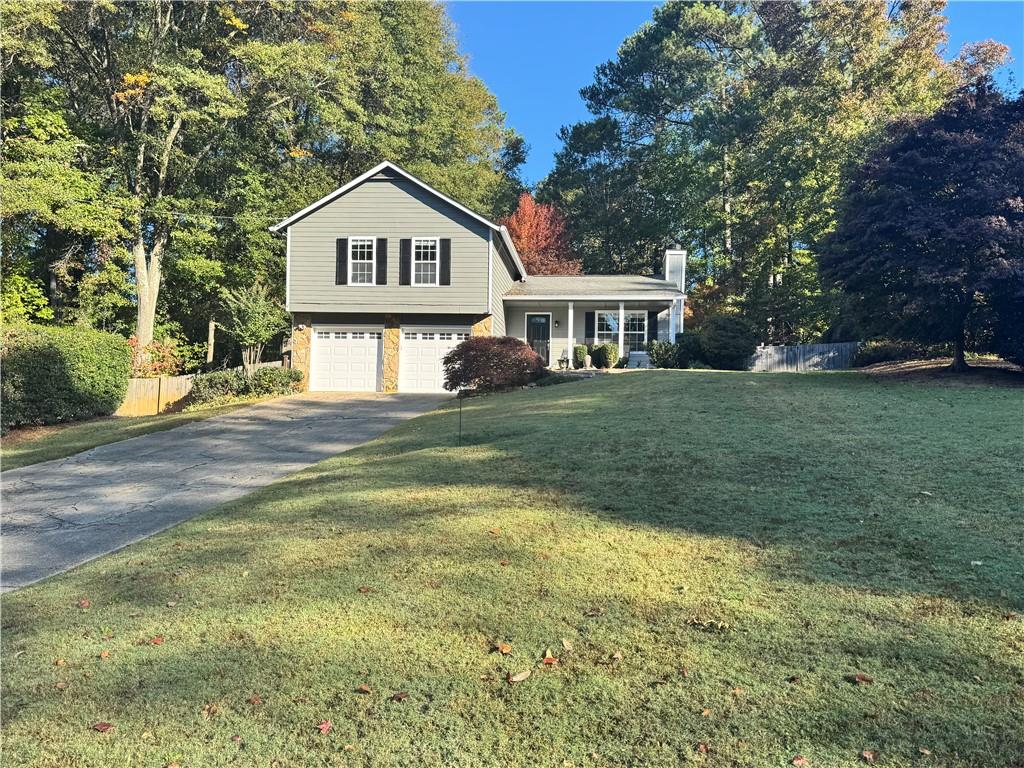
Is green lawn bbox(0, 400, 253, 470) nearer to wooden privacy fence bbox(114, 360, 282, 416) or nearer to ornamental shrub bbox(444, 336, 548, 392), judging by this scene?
wooden privacy fence bbox(114, 360, 282, 416)

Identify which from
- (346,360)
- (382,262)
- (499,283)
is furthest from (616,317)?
(346,360)

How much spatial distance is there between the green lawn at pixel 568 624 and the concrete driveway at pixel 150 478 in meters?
0.82

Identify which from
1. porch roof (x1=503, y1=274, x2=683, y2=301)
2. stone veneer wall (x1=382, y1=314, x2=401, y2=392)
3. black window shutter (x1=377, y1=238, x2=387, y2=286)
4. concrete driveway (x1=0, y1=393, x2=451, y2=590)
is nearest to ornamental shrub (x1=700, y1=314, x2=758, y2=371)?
porch roof (x1=503, y1=274, x2=683, y2=301)

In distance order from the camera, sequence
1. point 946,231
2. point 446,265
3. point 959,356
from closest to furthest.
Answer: point 946,231 < point 959,356 < point 446,265

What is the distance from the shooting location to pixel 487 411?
13.1 m

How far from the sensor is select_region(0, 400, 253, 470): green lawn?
38.8 ft

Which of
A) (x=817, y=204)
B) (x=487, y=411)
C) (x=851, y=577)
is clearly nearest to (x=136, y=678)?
(x=851, y=577)

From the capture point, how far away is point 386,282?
2153 cm

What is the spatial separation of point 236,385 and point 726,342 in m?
15.9

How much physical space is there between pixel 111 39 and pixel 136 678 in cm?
2658

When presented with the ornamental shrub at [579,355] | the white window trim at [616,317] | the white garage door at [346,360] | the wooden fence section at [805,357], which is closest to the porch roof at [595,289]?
the white window trim at [616,317]

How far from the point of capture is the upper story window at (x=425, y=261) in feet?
70.5

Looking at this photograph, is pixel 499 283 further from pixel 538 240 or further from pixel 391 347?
pixel 538 240

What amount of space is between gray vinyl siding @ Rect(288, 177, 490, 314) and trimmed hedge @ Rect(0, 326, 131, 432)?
582cm
